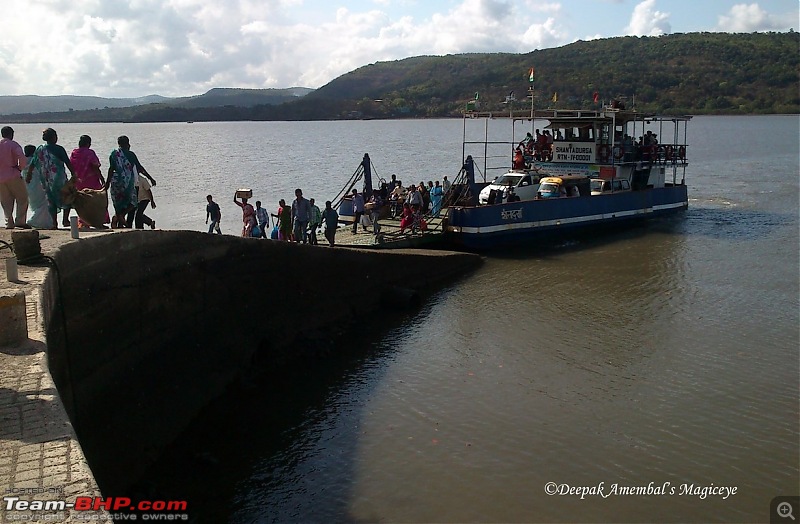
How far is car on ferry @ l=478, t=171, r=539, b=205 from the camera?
25.3 m

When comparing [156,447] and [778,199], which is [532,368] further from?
[778,199]

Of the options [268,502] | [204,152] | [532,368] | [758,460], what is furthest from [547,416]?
[204,152]

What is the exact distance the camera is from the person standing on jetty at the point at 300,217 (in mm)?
18562

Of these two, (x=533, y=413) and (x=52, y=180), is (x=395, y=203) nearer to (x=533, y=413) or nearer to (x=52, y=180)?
(x=52, y=180)

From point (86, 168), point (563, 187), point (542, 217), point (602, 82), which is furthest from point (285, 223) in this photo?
point (602, 82)

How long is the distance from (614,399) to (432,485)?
399 centimetres

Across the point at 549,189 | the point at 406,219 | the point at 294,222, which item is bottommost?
the point at 406,219

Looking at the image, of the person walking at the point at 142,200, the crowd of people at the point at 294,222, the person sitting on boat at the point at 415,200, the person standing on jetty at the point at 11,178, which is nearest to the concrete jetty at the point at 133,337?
the person standing on jetty at the point at 11,178

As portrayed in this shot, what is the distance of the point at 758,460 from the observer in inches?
395

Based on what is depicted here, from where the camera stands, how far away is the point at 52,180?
39.2 ft

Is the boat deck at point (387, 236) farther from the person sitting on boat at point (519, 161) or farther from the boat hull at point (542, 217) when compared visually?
the person sitting on boat at point (519, 161)

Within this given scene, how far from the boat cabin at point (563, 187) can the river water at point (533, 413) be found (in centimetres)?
541

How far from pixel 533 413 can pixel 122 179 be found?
7.79 m

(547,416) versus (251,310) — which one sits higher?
(251,310)
